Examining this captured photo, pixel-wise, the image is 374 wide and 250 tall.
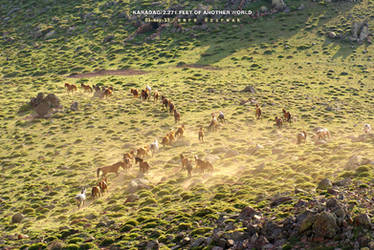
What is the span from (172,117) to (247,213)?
26157 mm

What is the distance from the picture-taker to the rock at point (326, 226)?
18.7 metres

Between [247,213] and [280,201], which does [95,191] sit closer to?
[247,213]

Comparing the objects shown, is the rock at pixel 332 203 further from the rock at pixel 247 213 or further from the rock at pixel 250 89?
the rock at pixel 250 89

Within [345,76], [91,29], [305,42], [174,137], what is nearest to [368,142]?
[174,137]

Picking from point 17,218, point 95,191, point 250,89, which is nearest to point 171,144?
point 95,191

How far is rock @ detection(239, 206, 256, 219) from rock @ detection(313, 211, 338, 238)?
4.36 m

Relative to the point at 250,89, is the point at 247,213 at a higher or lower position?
higher

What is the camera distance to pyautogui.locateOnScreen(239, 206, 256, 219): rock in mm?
22661

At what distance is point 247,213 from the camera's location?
75.1 ft

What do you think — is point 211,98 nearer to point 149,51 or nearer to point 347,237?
point 149,51

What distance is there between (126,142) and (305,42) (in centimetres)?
4804

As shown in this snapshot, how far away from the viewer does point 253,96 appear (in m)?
54.2

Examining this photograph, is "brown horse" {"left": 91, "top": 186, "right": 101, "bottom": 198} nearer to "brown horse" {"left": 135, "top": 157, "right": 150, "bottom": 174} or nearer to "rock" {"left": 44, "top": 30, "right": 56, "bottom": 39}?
"brown horse" {"left": 135, "top": 157, "right": 150, "bottom": 174}

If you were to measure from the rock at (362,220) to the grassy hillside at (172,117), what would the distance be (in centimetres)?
195
